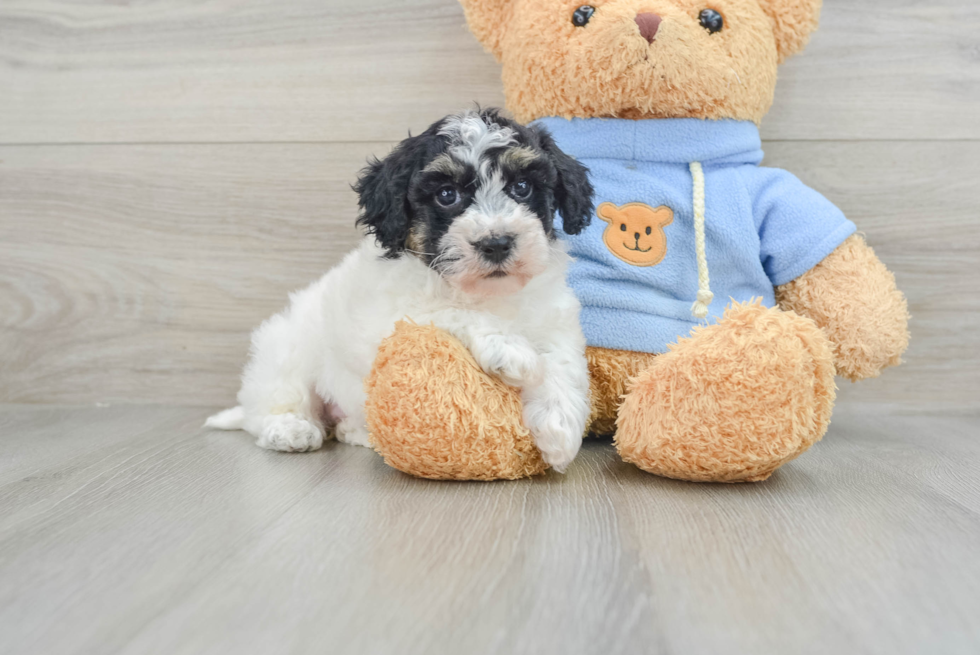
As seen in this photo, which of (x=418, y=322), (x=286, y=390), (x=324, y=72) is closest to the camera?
(x=418, y=322)

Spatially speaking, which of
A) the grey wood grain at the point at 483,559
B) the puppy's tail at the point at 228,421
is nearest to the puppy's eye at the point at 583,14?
the grey wood grain at the point at 483,559

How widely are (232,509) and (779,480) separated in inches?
39.3

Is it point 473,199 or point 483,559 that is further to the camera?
point 473,199

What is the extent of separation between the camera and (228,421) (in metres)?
1.92

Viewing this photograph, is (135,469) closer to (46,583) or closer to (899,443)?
(46,583)

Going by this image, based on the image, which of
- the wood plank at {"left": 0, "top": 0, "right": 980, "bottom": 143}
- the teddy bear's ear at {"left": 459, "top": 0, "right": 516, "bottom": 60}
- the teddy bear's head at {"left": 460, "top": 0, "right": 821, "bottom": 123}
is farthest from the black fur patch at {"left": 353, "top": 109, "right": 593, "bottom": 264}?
the wood plank at {"left": 0, "top": 0, "right": 980, "bottom": 143}

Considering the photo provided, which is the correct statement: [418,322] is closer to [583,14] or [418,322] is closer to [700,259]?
[700,259]

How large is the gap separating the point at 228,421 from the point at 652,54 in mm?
1361

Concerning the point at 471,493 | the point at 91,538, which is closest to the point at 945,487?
the point at 471,493

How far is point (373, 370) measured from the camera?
138cm

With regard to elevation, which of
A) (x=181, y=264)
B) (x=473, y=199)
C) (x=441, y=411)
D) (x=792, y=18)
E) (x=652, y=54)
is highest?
(x=792, y=18)

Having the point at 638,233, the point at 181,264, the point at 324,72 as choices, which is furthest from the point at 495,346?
the point at 181,264

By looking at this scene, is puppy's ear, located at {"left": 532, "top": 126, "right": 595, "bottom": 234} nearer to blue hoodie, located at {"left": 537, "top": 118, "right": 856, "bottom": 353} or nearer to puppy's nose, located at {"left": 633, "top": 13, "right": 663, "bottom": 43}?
blue hoodie, located at {"left": 537, "top": 118, "right": 856, "bottom": 353}

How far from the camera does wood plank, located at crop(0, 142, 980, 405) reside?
2062 millimetres
